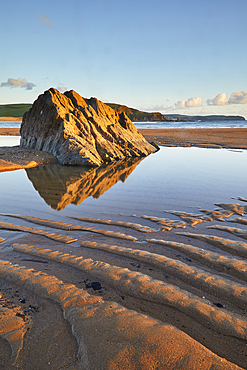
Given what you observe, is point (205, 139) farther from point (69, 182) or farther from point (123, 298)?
point (123, 298)

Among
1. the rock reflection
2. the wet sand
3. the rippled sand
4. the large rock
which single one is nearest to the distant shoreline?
the wet sand

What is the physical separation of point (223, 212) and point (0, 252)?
4.61 meters

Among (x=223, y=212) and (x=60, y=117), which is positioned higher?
(x=60, y=117)

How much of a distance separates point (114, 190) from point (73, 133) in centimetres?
694

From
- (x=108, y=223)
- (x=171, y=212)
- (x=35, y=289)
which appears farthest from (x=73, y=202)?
(x=35, y=289)

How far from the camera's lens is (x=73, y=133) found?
1295 centimetres

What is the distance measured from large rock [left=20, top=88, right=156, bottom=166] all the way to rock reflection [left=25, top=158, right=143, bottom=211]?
140cm

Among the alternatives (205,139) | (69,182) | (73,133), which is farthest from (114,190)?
(205,139)

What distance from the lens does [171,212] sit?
529 centimetres

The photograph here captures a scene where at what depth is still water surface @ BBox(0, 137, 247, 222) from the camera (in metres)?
5.60

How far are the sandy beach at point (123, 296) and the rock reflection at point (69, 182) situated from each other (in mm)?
1885

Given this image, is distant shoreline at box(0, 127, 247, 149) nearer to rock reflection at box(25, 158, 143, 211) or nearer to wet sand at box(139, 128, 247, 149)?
wet sand at box(139, 128, 247, 149)

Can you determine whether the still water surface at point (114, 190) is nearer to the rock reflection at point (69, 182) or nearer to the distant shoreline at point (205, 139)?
the rock reflection at point (69, 182)

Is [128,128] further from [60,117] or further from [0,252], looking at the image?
[0,252]
